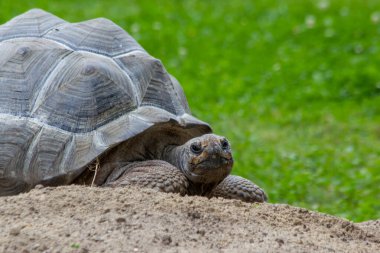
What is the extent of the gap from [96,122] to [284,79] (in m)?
7.46

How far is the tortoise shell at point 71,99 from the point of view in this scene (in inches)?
169

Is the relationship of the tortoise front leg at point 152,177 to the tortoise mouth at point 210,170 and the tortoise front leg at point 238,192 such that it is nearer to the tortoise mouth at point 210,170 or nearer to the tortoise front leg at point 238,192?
the tortoise mouth at point 210,170

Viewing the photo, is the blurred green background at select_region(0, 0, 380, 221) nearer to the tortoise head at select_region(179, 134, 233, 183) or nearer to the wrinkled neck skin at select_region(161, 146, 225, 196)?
the wrinkled neck skin at select_region(161, 146, 225, 196)

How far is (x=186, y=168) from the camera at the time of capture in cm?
439

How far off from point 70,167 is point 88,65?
1.89 ft

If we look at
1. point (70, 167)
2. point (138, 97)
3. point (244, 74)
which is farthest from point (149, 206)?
point (244, 74)

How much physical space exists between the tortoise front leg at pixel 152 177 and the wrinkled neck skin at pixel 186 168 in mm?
64

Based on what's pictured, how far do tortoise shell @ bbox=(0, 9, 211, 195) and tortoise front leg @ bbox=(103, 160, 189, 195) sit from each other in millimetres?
161

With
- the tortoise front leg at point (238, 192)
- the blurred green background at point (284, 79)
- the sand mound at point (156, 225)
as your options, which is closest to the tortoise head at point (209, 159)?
the tortoise front leg at point (238, 192)

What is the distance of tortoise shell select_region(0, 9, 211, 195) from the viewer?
→ 4281 mm

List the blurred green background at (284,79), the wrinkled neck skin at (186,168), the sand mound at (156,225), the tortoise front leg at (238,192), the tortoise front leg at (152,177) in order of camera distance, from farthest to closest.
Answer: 1. the blurred green background at (284,79)
2. the tortoise front leg at (238,192)
3. the wrinkled neck skin at (186,168)
4. the tortoise front leg at (152,177)
5. the sand mound at (156,225)

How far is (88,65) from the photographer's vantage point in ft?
14.8

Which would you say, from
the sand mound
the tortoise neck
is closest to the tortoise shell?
the tortoise neck

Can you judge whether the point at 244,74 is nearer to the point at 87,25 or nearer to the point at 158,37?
the point at 158,37
